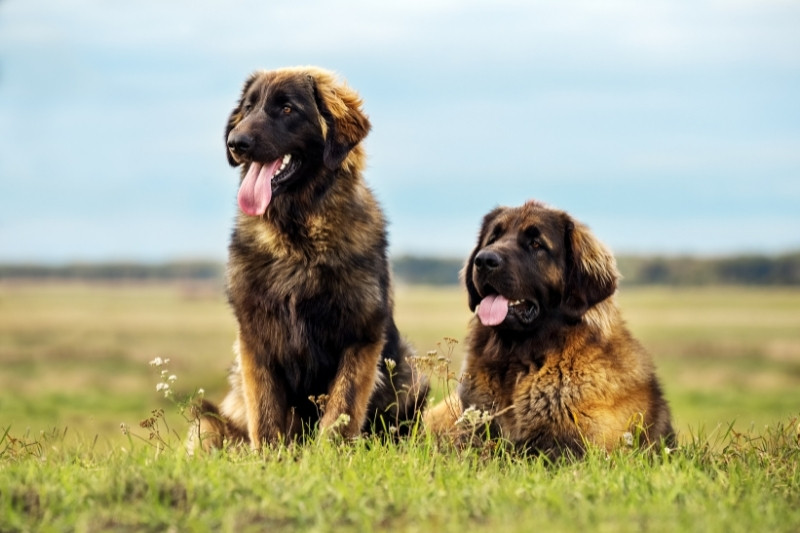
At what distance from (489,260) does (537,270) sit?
1.18 feet

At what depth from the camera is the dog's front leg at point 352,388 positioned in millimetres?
6520

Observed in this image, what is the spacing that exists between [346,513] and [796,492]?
253 centimetres

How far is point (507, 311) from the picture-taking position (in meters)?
6.35

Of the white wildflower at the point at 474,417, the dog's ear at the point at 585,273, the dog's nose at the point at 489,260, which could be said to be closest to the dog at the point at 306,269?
the white wildflower at the point at 474,417

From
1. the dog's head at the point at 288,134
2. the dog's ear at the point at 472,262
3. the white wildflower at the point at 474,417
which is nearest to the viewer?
the white wildflower at the point at 474,417

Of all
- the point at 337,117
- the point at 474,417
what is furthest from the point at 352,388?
the point at 337,117

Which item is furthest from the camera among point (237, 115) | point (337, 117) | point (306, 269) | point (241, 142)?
point (237, 115)

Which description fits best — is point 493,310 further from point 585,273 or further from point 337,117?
point 337,117

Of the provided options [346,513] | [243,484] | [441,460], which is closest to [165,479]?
[243,484]

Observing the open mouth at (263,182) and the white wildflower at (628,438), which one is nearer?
the white wildflower at (628,438)

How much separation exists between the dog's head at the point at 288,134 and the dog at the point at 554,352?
126 cm

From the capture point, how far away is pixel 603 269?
21.6 ft

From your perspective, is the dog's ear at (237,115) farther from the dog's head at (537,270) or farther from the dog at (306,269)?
the dog's head at (537,270)

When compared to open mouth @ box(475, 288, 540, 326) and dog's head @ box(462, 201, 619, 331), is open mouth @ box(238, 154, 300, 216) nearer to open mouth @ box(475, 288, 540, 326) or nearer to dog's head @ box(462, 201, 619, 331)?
dog's head @ box(462, 201, 619, 331)
